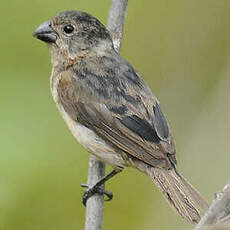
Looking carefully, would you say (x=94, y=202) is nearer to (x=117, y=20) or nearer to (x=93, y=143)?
(x=93, y=143)

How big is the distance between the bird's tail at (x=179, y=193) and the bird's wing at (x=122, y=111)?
0.21 ft

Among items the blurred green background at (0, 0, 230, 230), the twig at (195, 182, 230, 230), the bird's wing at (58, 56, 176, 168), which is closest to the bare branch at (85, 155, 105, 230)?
the blurred green background at (0, 0, 230, 230)

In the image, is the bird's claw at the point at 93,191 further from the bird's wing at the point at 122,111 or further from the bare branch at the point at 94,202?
the bird's wing at the point at 122,111

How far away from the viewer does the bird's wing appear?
148 inches

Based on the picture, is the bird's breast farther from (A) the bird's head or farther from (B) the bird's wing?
(A) the bird's head

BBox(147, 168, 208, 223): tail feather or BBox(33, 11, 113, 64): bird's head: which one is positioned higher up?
BBox(33, 11, 113, 64): bird's head

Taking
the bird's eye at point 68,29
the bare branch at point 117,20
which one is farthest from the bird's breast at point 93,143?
the bare branch at point 117,20

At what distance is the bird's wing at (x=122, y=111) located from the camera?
12.3 feet

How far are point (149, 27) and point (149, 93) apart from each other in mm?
843

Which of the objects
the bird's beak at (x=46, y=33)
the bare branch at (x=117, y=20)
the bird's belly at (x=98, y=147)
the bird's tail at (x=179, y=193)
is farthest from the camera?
the bare branch at (x=117, y=20)

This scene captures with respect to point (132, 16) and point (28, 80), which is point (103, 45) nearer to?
point (132, 16)

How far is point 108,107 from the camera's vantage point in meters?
3.97

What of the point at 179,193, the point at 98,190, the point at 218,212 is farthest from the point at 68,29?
the point at 218,212

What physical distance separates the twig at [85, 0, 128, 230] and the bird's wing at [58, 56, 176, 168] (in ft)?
1.03
